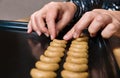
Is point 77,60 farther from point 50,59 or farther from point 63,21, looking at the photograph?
point 63,21

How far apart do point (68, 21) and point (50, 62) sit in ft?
0.89

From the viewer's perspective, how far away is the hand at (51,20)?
71 cm

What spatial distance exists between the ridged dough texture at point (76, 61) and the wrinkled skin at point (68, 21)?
52 mm

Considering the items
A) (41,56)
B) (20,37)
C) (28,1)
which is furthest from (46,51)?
(28,1)

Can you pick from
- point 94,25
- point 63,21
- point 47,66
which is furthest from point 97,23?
point 47,66

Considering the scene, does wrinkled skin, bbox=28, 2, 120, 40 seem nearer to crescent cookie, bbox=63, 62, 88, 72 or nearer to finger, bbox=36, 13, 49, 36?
finger, bbox=36, 13, 49, 36

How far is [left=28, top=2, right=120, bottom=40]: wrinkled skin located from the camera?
26.7 inches

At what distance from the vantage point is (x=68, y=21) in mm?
785

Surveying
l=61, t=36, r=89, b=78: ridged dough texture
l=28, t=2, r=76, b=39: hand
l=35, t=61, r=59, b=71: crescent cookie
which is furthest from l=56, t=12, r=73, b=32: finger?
l=35, t=61, r=59, b=71: crescent cookie

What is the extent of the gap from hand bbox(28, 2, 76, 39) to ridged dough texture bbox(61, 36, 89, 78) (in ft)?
0.31

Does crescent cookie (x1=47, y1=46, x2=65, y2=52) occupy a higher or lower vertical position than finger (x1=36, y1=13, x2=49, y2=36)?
lower

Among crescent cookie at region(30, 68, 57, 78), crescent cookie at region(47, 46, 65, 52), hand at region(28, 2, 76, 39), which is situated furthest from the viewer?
hand at region(28, 2, 76, 39)

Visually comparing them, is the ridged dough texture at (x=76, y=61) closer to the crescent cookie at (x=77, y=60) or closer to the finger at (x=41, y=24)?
the crescent cookie at (x=77, y=60)

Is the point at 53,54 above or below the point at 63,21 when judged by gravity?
below
